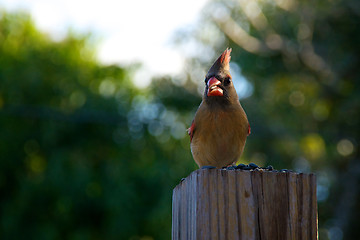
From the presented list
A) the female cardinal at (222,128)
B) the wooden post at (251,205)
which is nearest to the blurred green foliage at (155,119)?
the female cardinal at (222,128)

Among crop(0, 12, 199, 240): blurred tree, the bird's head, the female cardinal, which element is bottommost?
the female cardinal

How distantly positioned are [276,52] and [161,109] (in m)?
3.14

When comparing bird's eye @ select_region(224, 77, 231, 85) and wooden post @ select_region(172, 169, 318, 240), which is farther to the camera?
bird's eye @ select_region(224, 77, 231, 85)

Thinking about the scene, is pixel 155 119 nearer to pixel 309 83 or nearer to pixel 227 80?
pixel 309 83

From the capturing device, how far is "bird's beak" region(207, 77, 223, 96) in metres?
2.89

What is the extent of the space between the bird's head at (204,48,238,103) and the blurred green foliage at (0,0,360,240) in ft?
23.7

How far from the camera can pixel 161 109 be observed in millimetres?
11227

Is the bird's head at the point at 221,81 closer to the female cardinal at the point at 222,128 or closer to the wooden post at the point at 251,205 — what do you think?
the female cardinal at the point at 222,128

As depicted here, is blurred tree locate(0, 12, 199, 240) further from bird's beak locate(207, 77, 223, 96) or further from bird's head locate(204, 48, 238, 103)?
bird's beak locate(207, 77, 223, 96)

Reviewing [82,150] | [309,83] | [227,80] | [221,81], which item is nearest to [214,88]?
[221,81]

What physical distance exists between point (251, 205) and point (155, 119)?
28.3ft

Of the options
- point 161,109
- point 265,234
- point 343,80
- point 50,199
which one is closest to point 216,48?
point 161,109

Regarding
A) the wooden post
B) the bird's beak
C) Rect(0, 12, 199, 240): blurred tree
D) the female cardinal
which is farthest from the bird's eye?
Rect(0, 12, 199, 240): blurred tree

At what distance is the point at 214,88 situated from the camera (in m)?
2.97
